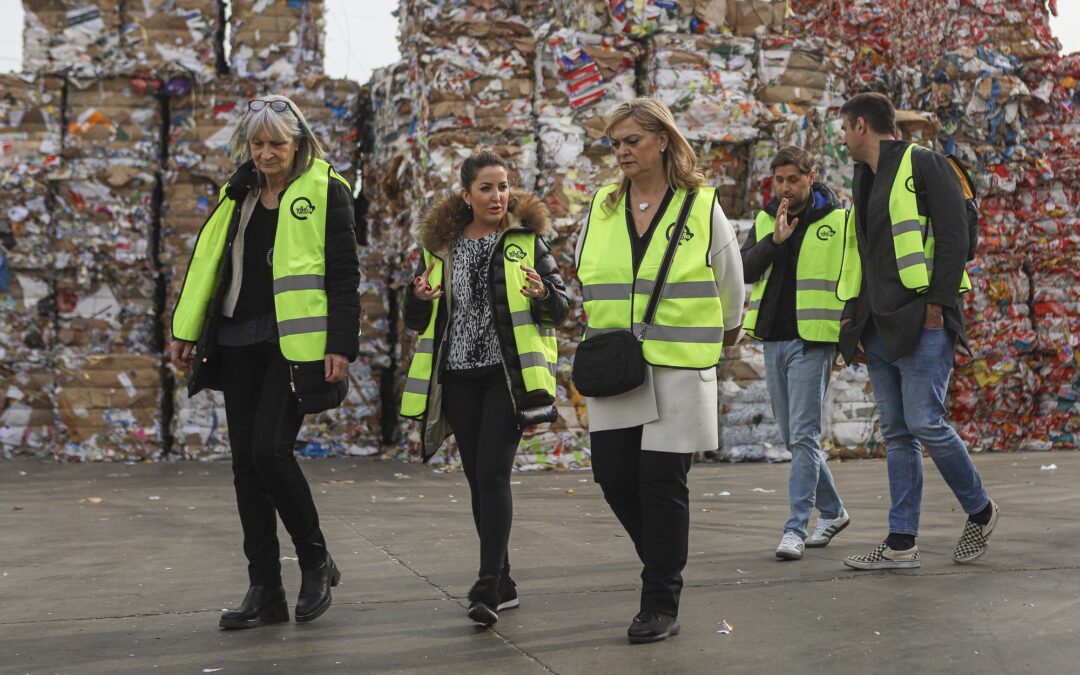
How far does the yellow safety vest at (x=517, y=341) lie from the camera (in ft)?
14.5

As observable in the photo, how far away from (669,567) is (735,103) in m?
6.71

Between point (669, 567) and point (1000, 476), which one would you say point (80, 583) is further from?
point (1000, 476)

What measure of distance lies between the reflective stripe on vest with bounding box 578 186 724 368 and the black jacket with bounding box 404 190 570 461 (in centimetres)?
32

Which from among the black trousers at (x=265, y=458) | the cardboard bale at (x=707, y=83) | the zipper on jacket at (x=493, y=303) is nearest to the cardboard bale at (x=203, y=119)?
the cardboard bale at (x=707, y=83)

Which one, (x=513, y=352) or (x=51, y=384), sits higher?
(x=513, y=352)

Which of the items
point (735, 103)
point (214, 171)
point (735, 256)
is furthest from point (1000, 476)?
point (214, 171)

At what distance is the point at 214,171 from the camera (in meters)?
11.0

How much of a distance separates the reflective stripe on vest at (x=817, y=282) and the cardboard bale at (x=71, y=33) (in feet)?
24.0

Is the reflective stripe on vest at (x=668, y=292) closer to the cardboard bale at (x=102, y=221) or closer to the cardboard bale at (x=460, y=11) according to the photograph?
the cardboard bale at (x=460, y=11)

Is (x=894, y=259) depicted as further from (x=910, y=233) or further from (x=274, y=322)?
(x=274, y=322)

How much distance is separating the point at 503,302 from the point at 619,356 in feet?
2.21

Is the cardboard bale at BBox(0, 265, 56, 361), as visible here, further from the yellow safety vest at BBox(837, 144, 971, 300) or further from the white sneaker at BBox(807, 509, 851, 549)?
the yellow safety vest at BBox(837, 144, 971, 300)

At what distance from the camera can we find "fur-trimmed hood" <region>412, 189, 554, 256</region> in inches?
185

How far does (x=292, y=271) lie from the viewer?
13.8ft
